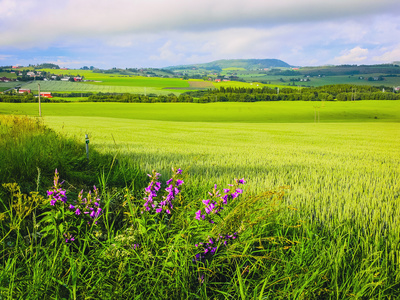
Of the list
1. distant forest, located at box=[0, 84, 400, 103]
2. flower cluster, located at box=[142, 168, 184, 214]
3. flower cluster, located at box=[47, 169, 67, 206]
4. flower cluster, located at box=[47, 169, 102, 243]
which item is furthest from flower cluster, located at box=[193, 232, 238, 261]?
distant forest, located at box=[0, 84, 400, 103]

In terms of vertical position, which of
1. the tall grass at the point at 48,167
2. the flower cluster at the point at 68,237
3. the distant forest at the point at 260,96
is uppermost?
the distant forest at the point at 260,96

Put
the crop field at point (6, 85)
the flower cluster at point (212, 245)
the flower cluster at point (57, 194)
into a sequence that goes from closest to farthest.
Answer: the flower cluster at point (212, 245) → the flower cluster at point (57, 194) → the crop field at point (6, 85)

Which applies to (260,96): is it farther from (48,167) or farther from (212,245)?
(212,245)

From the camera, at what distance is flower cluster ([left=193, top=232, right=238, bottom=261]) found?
2.74 meters

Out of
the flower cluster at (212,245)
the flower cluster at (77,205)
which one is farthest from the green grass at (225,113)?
the flower cluster at (212,245)

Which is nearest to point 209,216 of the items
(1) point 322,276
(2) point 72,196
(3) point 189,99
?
(1) point 322,276

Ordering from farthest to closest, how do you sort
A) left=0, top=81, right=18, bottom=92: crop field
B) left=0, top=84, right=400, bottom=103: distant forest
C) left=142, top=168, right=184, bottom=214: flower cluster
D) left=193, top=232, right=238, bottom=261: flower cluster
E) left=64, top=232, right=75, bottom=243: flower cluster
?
1. left=0, top=84, right=400, bottom=103: distant forest
2. left=0, top=81, right=18, bottom=92: crop field
3. left=142, top=168, right=184, bottom=214: flower cluster
4. left=64, top=232, right=75, bottom=243: flower cluster
5. left=193, top=232, right=238, bottom=261: flower cluster

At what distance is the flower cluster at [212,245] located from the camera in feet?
8.98

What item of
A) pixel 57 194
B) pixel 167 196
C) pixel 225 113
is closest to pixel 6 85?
pixel 225 113

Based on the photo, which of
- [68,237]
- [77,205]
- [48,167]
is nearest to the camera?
[68,237]

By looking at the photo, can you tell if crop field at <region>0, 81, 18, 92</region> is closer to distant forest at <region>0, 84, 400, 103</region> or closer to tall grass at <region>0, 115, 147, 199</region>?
distant forest at <region>0, 84, 400, 103</region>

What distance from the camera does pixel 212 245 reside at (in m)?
2.86

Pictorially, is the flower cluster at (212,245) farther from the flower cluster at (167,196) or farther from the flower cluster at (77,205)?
the flower cluster at (77,205)

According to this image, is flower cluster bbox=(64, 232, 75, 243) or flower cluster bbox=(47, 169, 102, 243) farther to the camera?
flower cluster bbox=(47, 169, 102, 243)
